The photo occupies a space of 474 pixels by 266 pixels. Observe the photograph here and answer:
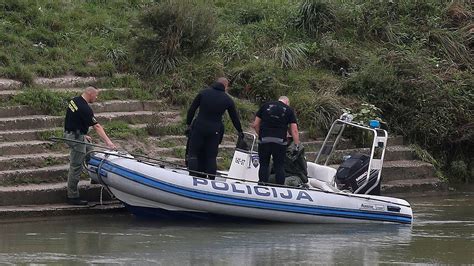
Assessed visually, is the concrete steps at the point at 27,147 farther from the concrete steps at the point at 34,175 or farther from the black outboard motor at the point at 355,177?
the black outboard motor at the point at 355,177

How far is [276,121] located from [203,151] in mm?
1110

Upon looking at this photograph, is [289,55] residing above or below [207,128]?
above

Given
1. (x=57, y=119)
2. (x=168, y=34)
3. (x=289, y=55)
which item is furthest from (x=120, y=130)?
(x=289, y=55)

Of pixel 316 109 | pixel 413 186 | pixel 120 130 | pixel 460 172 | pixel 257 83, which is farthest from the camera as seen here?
pixel 460 172

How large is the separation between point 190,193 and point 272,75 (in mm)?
6250

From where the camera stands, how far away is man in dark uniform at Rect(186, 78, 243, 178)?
14289 millimetres

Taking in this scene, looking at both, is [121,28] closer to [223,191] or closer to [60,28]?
[60,28]

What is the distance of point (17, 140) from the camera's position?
1577 cm

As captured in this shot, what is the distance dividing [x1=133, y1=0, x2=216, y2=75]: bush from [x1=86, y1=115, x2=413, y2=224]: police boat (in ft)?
→ 15.7

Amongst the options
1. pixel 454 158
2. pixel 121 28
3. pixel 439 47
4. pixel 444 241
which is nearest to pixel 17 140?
pixel 121 28

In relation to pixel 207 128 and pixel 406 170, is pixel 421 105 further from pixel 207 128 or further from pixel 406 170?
pixel 207 128

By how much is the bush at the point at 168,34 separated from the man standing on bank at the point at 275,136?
5136mm

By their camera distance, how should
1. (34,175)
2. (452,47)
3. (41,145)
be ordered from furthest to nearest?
1. (452,47)
2. (41,145)
3. (34,175)

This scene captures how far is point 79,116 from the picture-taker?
1427 cm
